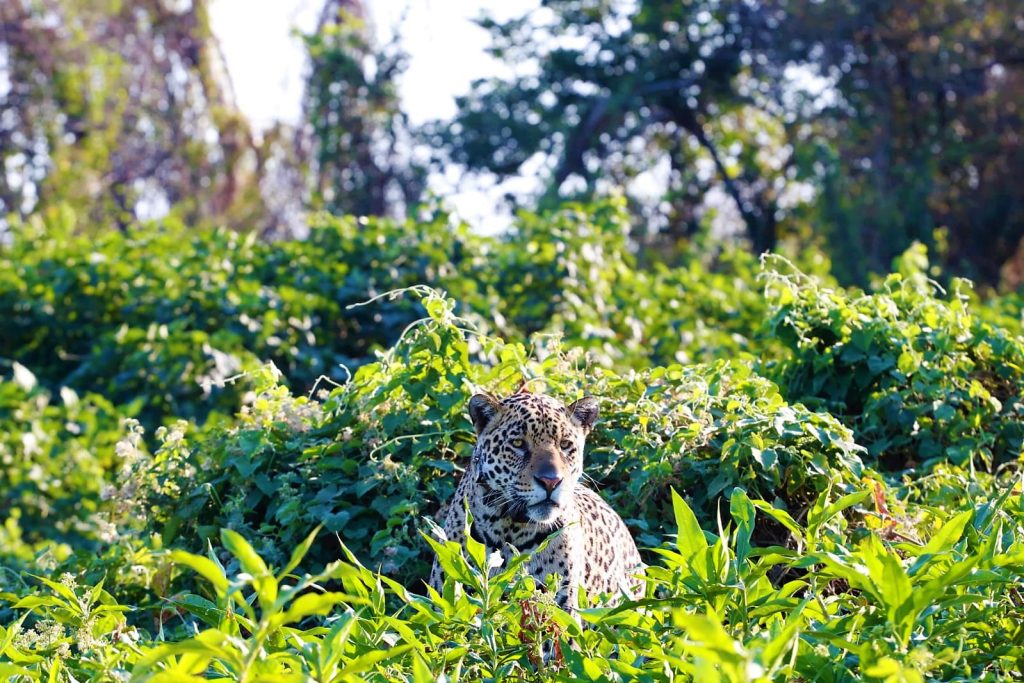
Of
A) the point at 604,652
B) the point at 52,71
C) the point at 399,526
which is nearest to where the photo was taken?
the point at 604,652

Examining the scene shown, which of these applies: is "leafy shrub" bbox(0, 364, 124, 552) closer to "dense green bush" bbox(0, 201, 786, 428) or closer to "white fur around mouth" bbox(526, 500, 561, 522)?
"dense green bush" bbox(0, 201, 786, 428)

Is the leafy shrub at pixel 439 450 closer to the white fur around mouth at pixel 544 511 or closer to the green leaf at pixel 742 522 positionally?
the white fur around mouth at pixel 544 511

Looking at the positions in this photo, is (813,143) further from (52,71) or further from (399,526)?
(399,526)

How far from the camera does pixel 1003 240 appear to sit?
1659 centimetres

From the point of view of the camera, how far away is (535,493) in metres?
4.44

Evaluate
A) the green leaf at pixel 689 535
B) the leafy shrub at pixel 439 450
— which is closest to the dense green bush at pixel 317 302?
the leafy shrub at pixel 439 450

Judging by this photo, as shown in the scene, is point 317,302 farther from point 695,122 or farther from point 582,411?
point 695,122

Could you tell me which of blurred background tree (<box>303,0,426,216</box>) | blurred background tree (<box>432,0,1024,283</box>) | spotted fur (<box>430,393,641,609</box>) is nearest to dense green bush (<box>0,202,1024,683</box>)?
spotted fur (<box>430,393,641,609</box>)

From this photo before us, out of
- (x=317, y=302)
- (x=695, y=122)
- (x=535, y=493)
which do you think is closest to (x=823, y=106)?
(x=695, y=122)

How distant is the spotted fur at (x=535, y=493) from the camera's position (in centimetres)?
445

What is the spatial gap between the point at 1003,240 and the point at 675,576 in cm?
1404

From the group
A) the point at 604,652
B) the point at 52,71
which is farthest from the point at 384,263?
the point at 52,71

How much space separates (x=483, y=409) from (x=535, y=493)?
38 centimetres

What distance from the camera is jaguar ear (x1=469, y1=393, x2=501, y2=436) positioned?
4.65 meters
